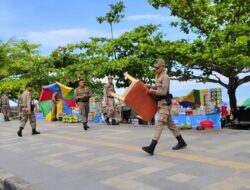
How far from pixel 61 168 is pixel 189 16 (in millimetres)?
14204

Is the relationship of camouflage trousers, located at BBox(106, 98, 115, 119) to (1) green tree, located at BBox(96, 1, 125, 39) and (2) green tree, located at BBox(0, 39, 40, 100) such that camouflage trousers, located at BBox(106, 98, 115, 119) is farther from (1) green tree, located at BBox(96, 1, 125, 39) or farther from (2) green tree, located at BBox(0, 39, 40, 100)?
(2) green tree, located at BBox(0, 39, 40, 100)

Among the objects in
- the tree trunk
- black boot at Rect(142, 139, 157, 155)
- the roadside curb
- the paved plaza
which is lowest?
the roadside curb

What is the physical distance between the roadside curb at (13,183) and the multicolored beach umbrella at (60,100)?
13.0 m

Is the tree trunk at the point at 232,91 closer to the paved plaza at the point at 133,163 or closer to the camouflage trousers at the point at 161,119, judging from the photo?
Result: the paved plaza at the point at 133,163

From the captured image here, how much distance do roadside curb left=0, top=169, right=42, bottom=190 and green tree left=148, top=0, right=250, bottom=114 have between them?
11648mm

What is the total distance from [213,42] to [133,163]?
11.5 metres

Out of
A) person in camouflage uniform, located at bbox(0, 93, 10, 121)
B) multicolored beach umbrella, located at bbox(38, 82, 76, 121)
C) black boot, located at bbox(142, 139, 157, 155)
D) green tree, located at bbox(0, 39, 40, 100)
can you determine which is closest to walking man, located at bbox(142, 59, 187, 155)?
black boot, located at bbox(142, 139, 157, 155)

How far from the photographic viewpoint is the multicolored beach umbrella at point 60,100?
20328 millimetres

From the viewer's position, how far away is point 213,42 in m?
17.7

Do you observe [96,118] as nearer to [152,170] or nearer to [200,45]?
[200,45]

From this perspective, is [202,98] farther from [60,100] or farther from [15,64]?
[15,64]

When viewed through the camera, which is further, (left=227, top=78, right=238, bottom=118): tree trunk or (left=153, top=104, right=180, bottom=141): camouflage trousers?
(left=227, top=78, right=238, bottom=118): tree trunk

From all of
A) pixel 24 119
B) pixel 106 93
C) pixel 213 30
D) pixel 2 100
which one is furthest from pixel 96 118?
pixel 2 100

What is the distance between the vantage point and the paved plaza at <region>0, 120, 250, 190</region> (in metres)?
5.91
